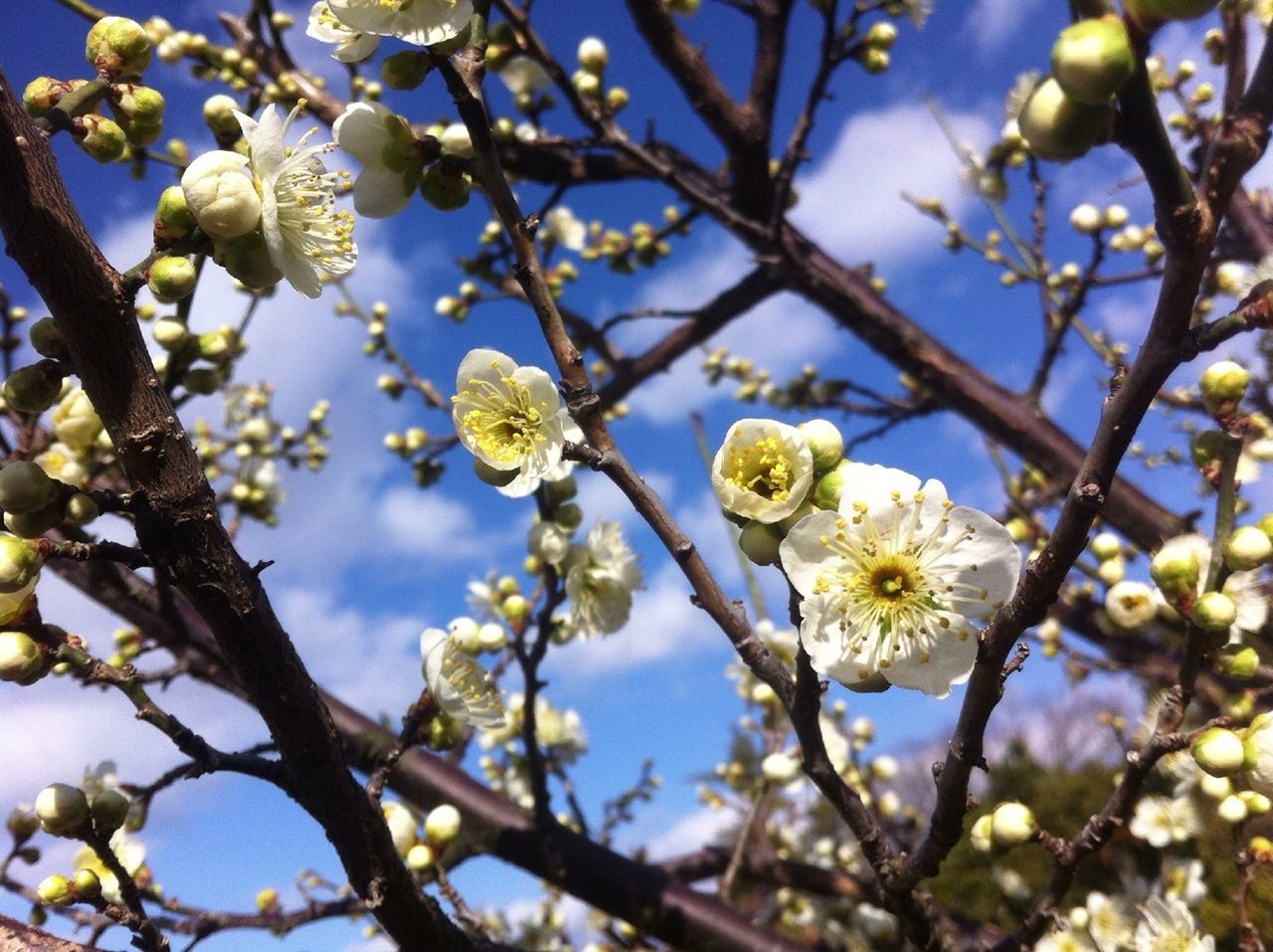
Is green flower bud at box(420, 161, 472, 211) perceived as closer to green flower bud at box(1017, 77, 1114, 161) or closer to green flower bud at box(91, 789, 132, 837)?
green flower bud at box(1017, 77, 1114, 161)

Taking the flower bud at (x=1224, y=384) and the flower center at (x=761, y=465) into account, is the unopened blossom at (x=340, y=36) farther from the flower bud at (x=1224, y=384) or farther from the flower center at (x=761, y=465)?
the flower bud at (x=1224, y=384)

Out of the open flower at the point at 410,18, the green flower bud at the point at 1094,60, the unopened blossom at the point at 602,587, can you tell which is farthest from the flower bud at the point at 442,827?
the green flower bud at the point at 1094,60

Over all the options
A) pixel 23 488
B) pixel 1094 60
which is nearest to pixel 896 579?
pixel 1094 60

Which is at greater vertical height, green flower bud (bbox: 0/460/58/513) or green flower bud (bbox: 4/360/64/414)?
green flower bud (bbox: 4/360/64/414)

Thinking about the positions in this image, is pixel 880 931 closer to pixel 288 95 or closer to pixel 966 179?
pixel 966 179

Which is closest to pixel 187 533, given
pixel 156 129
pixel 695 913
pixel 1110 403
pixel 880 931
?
pixel 156 129

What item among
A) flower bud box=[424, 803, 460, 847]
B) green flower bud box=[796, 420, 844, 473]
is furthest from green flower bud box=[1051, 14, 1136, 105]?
flower bud box=[424, 803, 460, 847]

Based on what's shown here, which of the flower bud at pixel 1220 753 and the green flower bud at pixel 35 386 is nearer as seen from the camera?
the green flower bud at pixel 35 386
